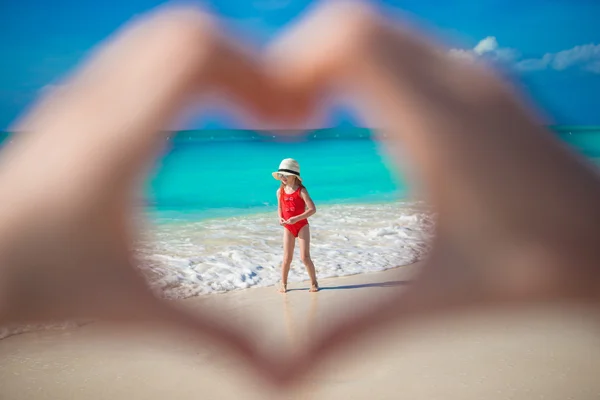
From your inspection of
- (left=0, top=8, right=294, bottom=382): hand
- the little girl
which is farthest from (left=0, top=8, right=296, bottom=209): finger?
the little girl

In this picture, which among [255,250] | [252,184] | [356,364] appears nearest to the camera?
[356,364]

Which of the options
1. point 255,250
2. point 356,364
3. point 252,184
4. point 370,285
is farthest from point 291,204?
point 252,184

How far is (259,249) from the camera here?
8094 millimetres

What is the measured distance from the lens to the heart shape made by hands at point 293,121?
416cm

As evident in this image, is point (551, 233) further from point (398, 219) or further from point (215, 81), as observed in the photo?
point (398, 219)

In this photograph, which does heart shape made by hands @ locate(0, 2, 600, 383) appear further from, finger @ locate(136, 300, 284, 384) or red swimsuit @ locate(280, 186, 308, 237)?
red swimsuit @ locate(280, 186, 308, 237)

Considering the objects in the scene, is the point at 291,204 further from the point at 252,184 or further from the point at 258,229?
the point at 252,184

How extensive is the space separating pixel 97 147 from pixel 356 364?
2.31 m

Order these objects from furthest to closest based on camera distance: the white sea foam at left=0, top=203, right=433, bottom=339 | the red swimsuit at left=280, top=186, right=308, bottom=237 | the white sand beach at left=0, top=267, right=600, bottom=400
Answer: the white sea foam at left=0, top=203, right=433, bottom=339
the red swimsuit at left=280, top=186, right=308, bottom=237
the white sand beach at left=0, top=267, right=600, bottom=400

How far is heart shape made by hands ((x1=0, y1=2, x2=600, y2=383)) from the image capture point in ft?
13.6

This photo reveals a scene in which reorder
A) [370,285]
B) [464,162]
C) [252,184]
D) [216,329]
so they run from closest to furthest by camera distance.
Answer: [464,162] < [216,329] < [370,285] < [252,184]

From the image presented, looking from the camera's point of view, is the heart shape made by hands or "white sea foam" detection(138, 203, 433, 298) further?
"white sea foam" detection(138, 203, 433, 298)

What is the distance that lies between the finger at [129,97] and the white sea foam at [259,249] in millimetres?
2251

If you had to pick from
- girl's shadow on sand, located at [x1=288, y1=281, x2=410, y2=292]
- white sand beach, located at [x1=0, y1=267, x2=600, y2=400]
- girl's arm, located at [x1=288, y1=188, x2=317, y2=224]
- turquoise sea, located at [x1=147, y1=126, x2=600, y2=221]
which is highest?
turquoise sea, located at [x1=147, y1=126, x2=600, y2=221]
